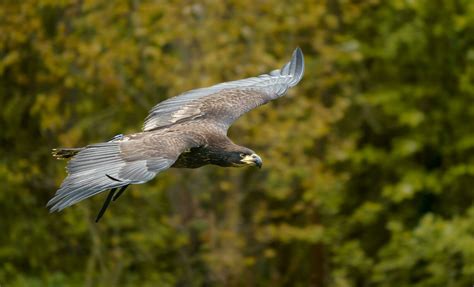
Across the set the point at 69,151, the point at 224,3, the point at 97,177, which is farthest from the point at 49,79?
the point at 97,177

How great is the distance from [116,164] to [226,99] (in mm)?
2300

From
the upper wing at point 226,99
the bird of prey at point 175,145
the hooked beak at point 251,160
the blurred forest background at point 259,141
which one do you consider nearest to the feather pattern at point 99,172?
the bird of prey at point 175,145

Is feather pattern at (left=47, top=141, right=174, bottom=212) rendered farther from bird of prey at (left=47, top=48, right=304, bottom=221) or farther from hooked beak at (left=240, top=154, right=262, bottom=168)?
hooked beak at (left=240, top=154, right=262, bottom=168)

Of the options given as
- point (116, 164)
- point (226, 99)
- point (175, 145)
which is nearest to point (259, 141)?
point (226, 99)

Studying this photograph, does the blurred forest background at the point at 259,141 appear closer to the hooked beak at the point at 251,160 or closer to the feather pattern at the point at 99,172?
the hooked beak at the point at 251,160

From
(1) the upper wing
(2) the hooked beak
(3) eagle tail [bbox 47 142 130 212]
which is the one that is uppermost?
(1) the upper wing

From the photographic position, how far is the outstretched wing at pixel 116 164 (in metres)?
8.23

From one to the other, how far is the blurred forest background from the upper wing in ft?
5.89

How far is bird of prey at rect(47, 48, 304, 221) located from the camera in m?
8.40

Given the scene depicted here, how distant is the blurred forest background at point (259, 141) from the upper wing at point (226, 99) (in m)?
1.80

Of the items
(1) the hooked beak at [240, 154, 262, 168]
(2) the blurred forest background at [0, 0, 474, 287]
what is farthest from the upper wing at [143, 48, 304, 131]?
(2) the blurred forest background at [0, 0, 474, 287]

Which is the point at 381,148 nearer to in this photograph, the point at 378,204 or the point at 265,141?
the point at 378,204

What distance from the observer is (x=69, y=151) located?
31.2 feet

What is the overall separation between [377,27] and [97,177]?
8680 millimetres
